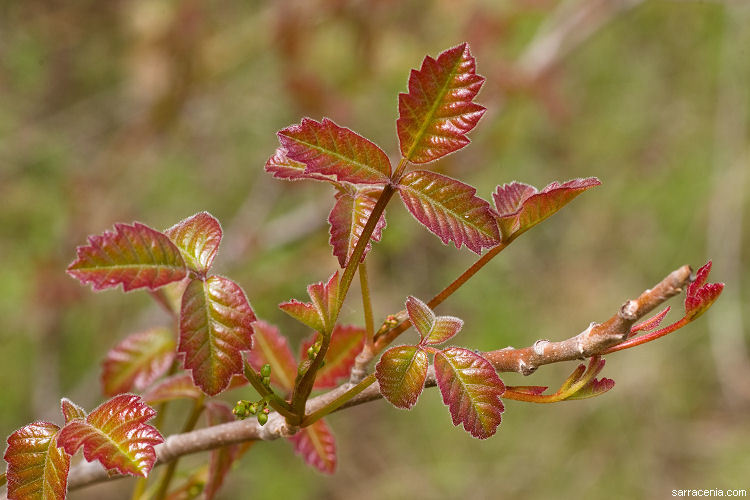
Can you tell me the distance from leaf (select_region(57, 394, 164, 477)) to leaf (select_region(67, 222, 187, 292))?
0.13 metres

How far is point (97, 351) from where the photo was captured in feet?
10.5

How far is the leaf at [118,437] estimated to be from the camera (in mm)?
590

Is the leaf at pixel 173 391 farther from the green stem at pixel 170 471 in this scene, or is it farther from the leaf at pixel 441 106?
the leaf at pixel 441 106

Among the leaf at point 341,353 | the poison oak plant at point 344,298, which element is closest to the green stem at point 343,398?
the poison oak plant at point 344,298

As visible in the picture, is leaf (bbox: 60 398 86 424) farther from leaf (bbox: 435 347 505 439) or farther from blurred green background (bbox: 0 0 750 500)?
blurred green background (bbox: 0 0 750 500)

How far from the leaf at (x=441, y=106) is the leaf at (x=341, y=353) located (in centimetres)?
34

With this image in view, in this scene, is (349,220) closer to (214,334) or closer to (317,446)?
(214,334)

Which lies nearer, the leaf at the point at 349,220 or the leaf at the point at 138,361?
the leaf at the point at 349,220

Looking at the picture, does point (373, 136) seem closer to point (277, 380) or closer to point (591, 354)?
point (277, 380)

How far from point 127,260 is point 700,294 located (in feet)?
1.74

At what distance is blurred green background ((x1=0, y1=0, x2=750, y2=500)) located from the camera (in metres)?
2.83

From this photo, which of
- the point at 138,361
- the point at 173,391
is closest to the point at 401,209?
the point at 138,361

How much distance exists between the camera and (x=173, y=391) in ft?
2.79

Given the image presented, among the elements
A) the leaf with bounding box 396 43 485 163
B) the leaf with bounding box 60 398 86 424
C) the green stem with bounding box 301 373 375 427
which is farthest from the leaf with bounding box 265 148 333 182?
the leaf with bounding box 60 398 86 424
